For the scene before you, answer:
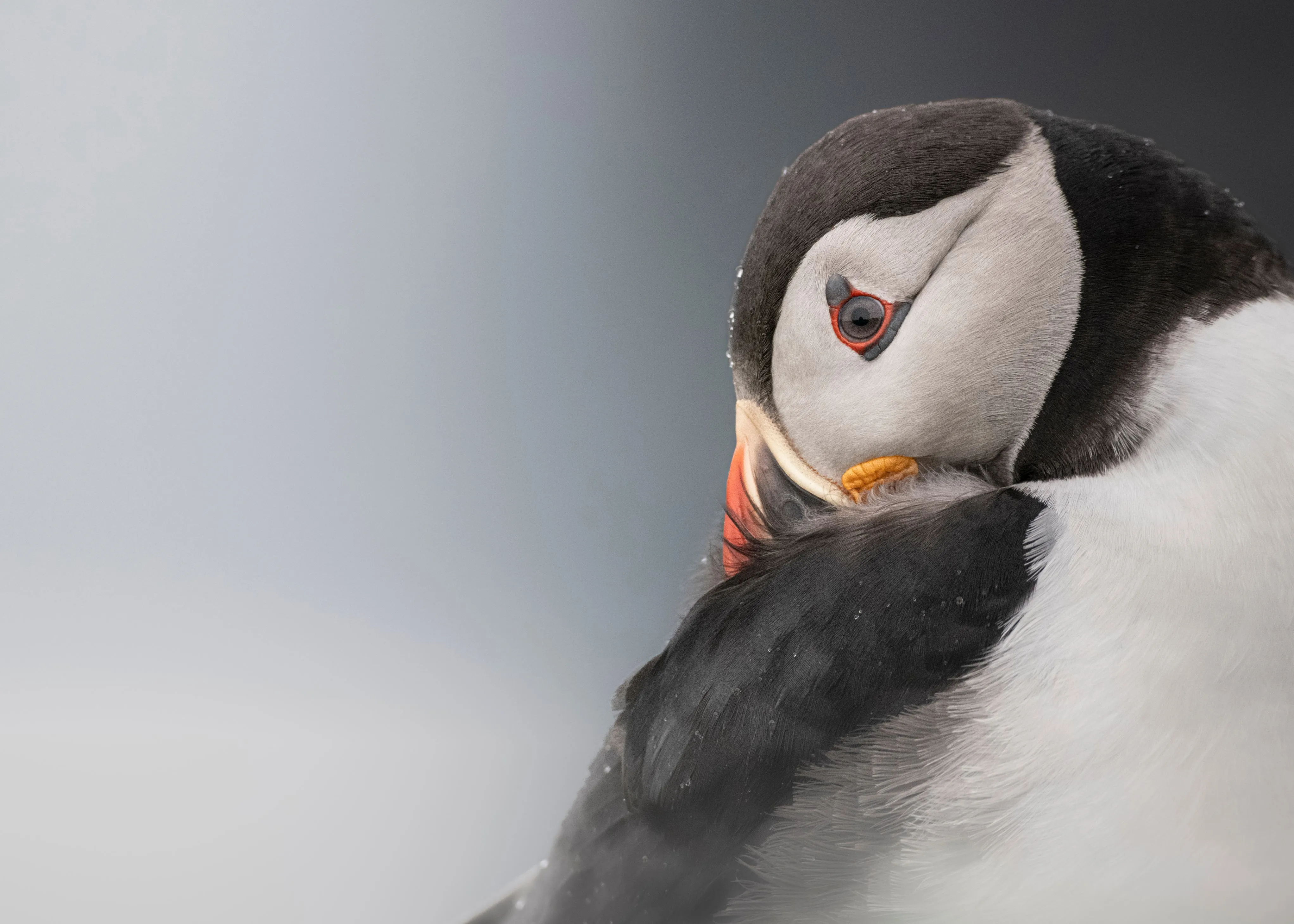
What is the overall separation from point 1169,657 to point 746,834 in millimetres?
409

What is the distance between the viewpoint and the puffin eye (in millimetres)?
1117

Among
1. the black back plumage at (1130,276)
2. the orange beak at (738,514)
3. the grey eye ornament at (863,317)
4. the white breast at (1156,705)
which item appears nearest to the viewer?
the white breast at (1156,705)

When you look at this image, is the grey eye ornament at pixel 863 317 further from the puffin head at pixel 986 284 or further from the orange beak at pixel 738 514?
the orange beak at pixel 738 514

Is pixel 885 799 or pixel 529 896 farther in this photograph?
pixel 529 896

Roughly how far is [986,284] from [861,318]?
0.12m

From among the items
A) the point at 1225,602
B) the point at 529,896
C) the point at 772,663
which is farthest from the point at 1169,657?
the point at 529,896

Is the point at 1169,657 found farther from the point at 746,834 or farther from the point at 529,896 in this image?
the point at 529,896

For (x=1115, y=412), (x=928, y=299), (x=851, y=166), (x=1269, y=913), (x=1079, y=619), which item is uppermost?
(x=851, y=166)

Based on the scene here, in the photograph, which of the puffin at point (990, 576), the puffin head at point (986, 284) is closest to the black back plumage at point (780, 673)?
the puffin at point (990, 576)

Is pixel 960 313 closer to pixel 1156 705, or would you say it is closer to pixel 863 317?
pixel 863 317

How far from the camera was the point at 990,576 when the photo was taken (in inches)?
38.3

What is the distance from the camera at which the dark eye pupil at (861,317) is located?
A: 3.67 ft

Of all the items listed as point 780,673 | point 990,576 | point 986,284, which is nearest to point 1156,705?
point 990,576

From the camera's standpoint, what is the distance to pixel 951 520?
101 cm
